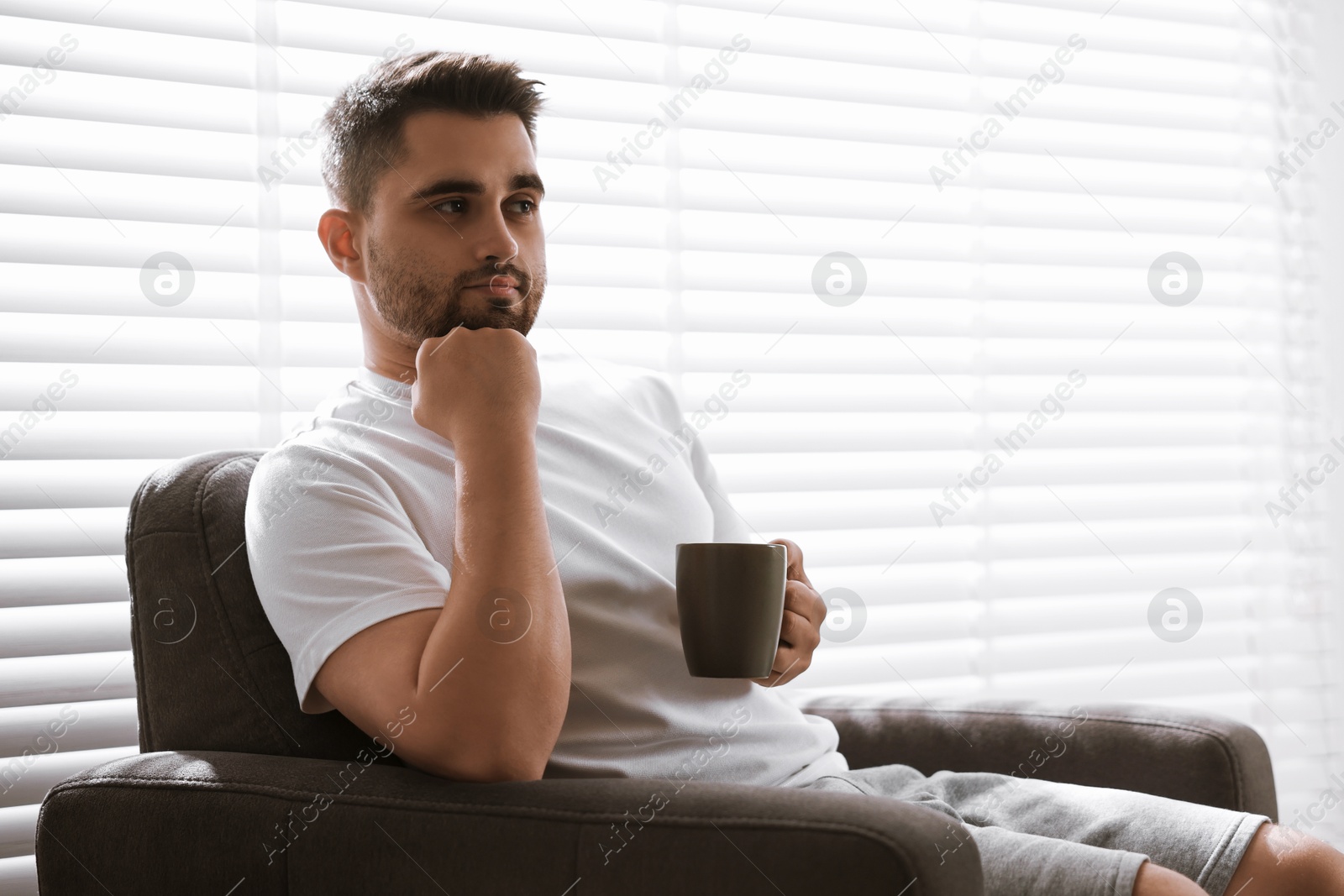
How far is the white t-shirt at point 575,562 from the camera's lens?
3.31 ft

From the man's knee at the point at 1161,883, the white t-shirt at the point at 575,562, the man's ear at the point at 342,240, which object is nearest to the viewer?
the man's knee at the point at 1161,883

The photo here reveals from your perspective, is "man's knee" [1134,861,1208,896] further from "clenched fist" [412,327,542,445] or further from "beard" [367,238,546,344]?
"beard" [367,238,546,344]

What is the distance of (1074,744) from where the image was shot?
1.30 m

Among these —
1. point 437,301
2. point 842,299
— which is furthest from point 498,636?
point 842,299

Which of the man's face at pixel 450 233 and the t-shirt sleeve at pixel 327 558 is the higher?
the man's face at pixel 450 233

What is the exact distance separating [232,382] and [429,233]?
520mm

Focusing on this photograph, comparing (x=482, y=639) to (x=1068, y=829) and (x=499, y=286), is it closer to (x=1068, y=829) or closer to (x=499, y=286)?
(x=499, y=286)

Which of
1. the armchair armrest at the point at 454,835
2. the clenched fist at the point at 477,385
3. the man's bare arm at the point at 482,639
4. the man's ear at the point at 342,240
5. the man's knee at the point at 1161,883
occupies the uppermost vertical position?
the man's ear at the point at 342,240

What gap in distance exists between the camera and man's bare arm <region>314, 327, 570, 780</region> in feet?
2.96

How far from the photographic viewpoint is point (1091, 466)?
219cm

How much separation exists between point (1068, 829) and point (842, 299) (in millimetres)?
1107

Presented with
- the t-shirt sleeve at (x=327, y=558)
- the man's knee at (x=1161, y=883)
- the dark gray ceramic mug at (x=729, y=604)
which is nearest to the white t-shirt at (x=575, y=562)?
the t-shirt sleeve at (x=327, y=558)

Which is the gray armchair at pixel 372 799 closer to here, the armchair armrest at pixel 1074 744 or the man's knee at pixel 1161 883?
the armchair armrest at pixel 1074 744

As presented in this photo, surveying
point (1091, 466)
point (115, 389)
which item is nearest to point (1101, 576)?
point (1091, 466)
